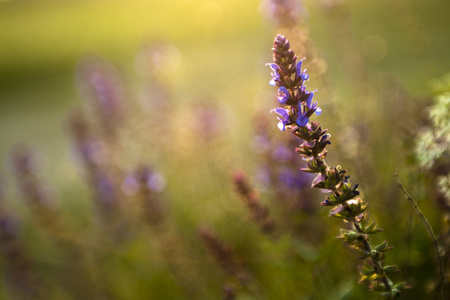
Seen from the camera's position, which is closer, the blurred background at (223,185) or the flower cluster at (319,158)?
the flower cluster at (319,158)

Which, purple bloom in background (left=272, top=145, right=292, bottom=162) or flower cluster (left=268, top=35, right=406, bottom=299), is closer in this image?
flower cluster (left=268, top=35, right=406, bottom=299)

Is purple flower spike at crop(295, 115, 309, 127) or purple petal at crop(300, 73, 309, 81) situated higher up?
purple petal at crop(300, 73, 309, 81)

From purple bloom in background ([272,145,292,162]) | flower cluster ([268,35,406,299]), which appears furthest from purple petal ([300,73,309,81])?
purple bloom in background ([272,145,292,162])

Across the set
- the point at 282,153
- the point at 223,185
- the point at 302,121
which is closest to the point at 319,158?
the point at 302,121

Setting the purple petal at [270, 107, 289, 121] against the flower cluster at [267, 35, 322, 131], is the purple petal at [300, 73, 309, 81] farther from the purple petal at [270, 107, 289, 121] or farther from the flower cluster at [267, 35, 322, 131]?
the purple petal at [270, 107, 289, 121]

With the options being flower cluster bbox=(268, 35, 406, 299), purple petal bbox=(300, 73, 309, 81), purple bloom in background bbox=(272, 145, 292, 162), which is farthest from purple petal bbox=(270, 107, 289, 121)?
purple bloom in background bbox=(272, 145, 292, 162)

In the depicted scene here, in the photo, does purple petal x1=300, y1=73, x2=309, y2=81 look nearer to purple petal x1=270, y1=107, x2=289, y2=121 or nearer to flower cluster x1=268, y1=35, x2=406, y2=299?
flower cluster x1=268, y1=35, x2=406, y2=299

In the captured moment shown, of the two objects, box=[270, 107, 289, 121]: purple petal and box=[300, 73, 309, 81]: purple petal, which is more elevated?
box=[300, 73, 309, 81]: purple petal

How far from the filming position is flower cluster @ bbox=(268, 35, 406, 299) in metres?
1.57

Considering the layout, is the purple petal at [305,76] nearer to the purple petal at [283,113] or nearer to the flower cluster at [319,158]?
the flower cluster at [319,158]

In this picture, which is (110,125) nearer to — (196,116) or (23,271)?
(196,116)

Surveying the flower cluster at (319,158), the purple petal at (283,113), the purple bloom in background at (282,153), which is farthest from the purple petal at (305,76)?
the purple bloom in background at (282,153)

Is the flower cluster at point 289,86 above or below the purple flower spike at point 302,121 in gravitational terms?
above

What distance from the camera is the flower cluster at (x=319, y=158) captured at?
157cm
